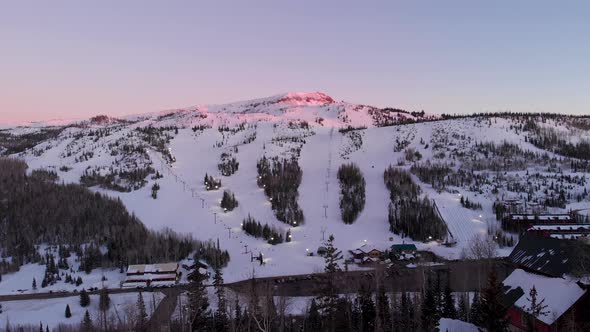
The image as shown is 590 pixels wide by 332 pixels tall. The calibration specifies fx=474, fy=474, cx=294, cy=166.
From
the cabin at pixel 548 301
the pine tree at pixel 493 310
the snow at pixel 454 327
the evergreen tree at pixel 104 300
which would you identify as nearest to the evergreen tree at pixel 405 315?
the snow at pixel 454 327

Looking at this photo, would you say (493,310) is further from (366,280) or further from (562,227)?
(562,227)

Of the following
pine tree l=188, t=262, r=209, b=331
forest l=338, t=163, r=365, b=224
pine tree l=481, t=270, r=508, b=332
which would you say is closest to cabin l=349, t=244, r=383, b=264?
forest l=338, t=163, r=365, b=224

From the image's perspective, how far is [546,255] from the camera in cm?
6044

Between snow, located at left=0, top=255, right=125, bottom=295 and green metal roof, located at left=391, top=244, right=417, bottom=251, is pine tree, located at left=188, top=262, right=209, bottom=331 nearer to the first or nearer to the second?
snow, located at left=0, top=255, right=125, bottom=295

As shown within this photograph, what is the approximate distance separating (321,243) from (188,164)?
86.4 metres

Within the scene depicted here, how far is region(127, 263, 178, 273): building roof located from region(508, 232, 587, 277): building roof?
60.5 meters

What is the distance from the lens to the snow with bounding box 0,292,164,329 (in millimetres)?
71625

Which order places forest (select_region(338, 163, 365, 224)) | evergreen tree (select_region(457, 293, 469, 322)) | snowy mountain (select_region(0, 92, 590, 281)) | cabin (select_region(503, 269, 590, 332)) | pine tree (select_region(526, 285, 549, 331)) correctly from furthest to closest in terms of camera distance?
forest (select_region(338, 163, 365, 224))
snowy mountain (select_region(0, 92, 590, 281))
evergreen tree (select_region(457, 293, 469, 322))
cabin (select_region(503, 269, 590, 332))
pine tree (select_region(526, 285, 549, 331))

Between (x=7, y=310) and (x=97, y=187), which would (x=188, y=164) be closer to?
(x=97, y=187)

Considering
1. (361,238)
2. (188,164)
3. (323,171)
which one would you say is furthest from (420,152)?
(188,164)

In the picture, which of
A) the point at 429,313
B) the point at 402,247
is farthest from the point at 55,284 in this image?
the point at 429,313

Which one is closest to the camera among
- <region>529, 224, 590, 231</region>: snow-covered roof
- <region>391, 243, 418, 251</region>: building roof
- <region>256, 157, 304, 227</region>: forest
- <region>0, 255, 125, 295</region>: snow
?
<region>0, 255, 125, 295</region>: snow

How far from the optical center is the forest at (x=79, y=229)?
338 ft

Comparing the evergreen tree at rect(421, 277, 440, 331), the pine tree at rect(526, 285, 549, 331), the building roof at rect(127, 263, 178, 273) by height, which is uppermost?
the pine tree at rect(526, 285, 549, 331)
